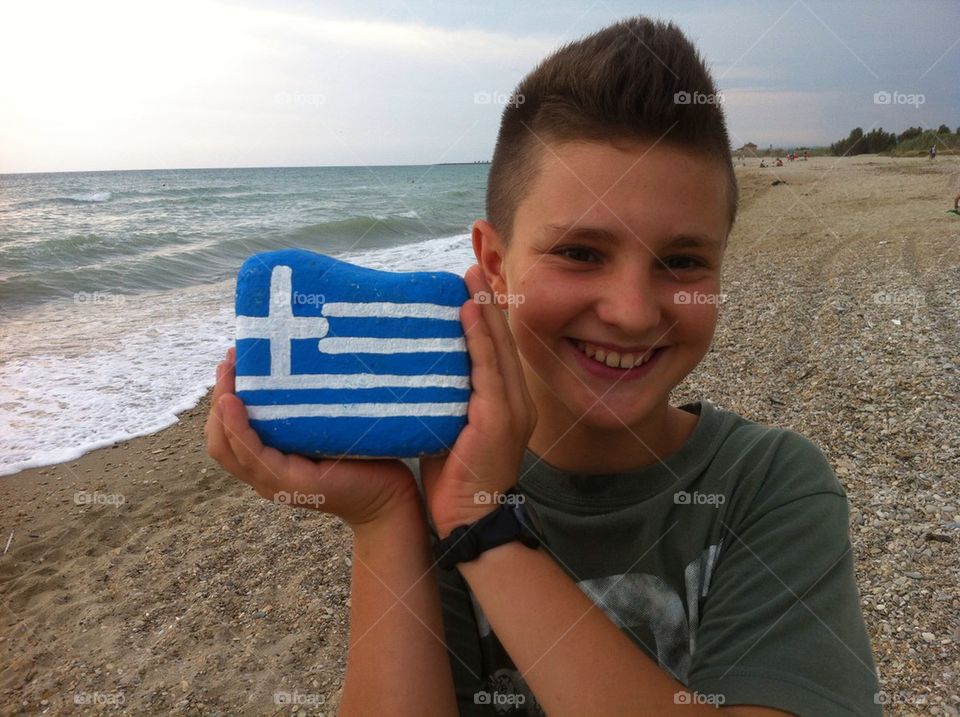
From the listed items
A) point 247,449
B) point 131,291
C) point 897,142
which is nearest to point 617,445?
point 247,449

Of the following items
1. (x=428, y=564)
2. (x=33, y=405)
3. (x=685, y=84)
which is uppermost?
(x=685, y=84)

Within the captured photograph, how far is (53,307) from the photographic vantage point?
10.8m

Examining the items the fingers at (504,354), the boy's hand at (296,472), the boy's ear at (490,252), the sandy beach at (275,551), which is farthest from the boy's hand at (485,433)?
the sandy beach at (275,551)

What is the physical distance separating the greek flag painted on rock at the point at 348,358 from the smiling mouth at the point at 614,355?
376 millimetres

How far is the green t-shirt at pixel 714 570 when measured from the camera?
4.07 ft

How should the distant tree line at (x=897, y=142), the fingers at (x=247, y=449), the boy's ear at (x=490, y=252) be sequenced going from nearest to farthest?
the fingers at (x=247, y=449) → the boy's ear at (x=490, y=252) → the distant tree line at (x=897, y=142)

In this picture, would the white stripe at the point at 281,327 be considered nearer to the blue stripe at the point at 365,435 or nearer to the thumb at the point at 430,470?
the blue stripe at the point at 365,435

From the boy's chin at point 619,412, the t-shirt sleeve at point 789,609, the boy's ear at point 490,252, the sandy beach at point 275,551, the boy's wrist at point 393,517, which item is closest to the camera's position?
the t-shirt sleeve at point 789,609

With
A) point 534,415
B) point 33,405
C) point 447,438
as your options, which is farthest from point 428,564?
Result: point 33,405

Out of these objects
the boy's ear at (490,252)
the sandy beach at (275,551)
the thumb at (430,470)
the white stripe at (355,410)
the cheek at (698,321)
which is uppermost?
the boy's ear at (490,252)

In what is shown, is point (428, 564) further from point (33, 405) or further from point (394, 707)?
point (33, 405)

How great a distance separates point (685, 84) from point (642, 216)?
0.50m

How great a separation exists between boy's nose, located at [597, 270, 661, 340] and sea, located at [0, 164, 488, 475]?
586cm

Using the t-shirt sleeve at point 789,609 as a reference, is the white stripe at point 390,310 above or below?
above
